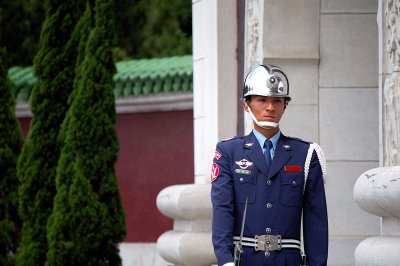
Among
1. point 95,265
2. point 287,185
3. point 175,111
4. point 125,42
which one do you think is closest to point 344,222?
point 287,185

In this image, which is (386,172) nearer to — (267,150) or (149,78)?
(267,150)

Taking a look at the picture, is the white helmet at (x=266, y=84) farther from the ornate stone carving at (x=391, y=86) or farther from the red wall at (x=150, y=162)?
the red wall at (x=150, y=162)

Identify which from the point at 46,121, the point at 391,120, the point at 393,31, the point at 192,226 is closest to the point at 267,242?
the point at 391,120

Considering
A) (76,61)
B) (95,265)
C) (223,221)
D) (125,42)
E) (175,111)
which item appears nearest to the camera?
(223,221)

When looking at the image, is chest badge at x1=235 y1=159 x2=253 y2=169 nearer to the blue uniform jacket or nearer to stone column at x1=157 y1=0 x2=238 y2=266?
the blue uniform jacket

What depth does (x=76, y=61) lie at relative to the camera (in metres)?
13.0

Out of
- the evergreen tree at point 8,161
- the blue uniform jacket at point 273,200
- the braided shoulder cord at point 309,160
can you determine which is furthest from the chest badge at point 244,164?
the evergreen tree at point 8,161

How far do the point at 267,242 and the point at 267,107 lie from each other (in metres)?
0.56

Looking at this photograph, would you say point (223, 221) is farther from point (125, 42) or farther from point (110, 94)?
point (125, 42)

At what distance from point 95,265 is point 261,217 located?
6534 mm

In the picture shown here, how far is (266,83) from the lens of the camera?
576cm

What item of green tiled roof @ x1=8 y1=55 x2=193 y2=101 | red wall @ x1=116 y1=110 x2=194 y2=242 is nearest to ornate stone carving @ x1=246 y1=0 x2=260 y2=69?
green tiled roof @ x1=8 y1=55 x2=193 y2=101

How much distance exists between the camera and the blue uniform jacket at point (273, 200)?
5789 millimetres

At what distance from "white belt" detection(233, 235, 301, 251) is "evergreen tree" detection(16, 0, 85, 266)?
7210mm
